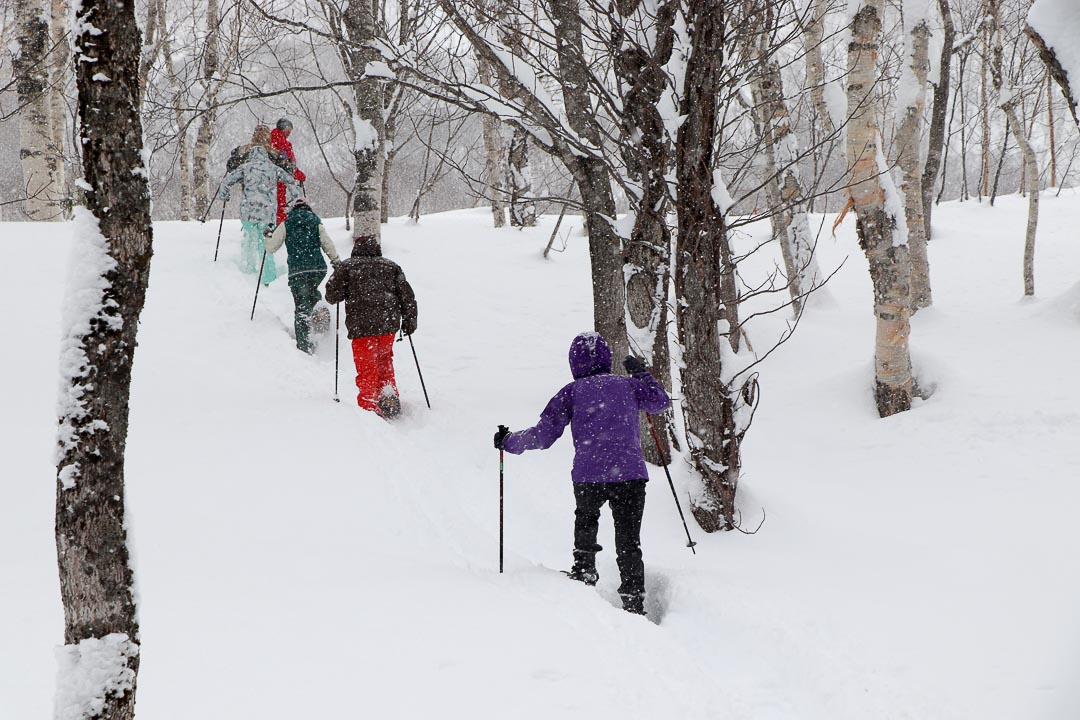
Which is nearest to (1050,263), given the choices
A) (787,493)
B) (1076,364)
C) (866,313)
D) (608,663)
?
(866,313)

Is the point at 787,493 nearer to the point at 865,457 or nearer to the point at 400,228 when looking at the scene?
the point at 865,457

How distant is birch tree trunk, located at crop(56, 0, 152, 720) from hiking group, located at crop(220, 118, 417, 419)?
573 centimetres

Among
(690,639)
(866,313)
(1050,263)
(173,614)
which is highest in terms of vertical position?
(1050,263)

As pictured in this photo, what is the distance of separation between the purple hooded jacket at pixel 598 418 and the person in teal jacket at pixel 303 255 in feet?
16.6

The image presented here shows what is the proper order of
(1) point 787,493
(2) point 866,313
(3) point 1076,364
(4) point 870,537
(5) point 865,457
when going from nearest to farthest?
1. (4) point 870,537
2. (1) point 787,493
3. (5) point 865,457
4. (3) point 1076,364
5. (2) point 866,313

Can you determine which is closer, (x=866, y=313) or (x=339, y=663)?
(x=339, y=663)

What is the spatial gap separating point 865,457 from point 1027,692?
3.59 m

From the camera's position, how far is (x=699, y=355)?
5.52 metres

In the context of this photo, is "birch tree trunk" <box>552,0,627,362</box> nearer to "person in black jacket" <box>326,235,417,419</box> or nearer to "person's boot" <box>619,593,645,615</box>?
"person in black jacket" <box>326,235,417,419</box>

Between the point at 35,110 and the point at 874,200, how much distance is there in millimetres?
10920

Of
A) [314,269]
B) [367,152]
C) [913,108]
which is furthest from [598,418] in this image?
[367,152]

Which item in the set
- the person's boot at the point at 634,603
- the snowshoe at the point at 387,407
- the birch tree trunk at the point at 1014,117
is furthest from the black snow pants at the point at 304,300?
the birch tree trunk at the point at 1014,117

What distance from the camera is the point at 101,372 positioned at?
2.02 meters

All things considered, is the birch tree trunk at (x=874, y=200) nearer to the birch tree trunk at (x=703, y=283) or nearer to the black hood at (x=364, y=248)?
the birch tree trunk at (x=703, y=283)
